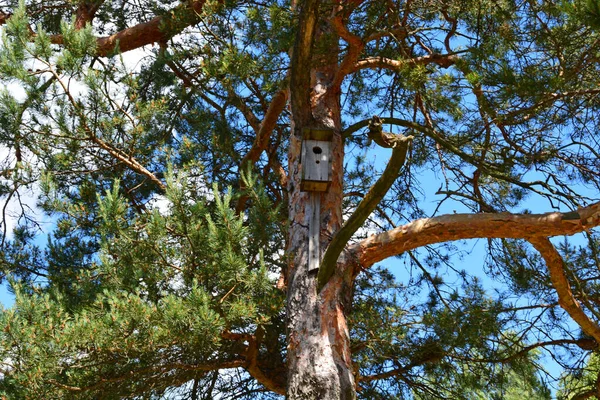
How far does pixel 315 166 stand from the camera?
175 inches

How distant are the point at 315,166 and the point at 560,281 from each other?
1673 millimetres

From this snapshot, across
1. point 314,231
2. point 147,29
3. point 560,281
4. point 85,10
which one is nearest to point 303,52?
point 314,231

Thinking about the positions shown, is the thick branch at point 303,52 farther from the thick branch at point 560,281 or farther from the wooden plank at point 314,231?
the thick branch at point 560,281

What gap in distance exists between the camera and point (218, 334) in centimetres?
404

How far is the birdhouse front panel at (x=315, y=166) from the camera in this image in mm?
4426

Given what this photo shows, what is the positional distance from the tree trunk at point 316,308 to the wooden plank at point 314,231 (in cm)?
2

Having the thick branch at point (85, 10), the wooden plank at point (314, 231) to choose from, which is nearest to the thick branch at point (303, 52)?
the wooden plank at point (314, 231)

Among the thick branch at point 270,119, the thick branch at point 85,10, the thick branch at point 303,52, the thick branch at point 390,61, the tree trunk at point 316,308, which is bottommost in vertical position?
the tree trunk at point 316,308

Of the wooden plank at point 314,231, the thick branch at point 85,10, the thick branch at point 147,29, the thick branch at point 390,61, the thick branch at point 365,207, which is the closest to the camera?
the thick branch at point 365,207

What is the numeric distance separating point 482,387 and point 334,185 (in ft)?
7.21

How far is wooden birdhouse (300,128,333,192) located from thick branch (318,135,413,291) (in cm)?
59

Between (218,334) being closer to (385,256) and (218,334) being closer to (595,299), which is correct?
(385,256)

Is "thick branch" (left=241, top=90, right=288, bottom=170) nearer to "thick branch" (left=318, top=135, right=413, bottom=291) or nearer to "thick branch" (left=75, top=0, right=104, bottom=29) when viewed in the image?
"thick branch" (left=318, top=135, right=413, bottom=291)

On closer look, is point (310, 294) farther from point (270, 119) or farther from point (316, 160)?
point (270, 119)
